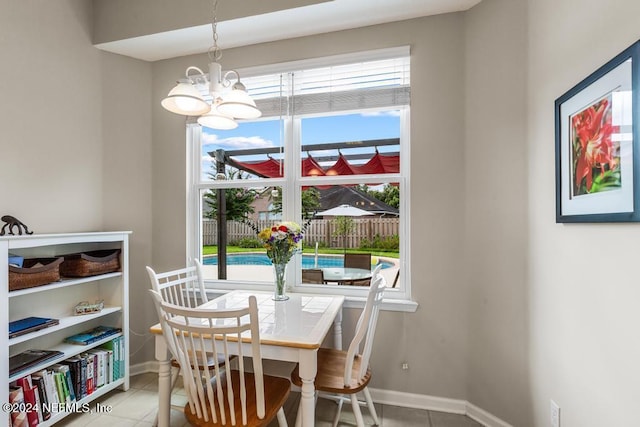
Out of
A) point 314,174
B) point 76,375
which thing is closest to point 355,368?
point 314,174

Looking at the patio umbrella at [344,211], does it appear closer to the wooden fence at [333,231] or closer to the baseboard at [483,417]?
the wooden fence at [333,231]

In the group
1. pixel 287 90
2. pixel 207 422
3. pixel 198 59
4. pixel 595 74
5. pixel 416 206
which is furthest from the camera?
pixel 198 59

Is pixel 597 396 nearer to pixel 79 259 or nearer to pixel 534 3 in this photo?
pixel 534 3

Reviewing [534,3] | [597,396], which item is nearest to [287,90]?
[534,3]

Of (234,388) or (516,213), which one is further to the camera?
(516,213)

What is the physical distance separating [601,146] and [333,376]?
1.65m

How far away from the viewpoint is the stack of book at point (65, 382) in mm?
1802

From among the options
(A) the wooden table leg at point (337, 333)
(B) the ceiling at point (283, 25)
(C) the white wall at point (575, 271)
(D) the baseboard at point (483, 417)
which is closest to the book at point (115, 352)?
(A) the wooden table leg at point (337, 333)

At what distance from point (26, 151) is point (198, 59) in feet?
4.68

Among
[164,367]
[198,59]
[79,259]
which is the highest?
[198,59]

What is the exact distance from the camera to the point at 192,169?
9.21 ft

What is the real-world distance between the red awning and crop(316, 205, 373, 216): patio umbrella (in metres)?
0.27

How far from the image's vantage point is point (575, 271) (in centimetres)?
139

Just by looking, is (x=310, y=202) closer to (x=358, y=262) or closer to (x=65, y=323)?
(x=358, y=262)
